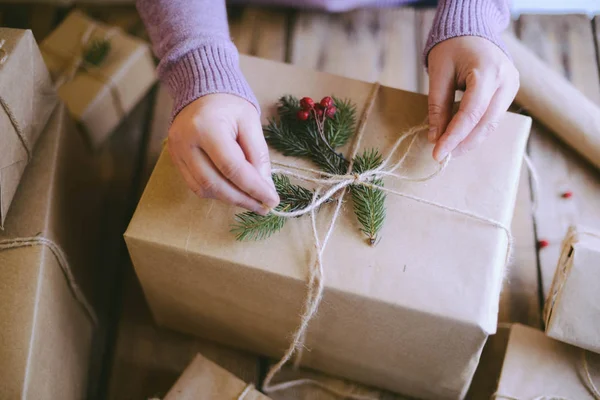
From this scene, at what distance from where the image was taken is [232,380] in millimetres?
762

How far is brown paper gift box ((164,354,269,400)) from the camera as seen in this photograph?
0.75 m

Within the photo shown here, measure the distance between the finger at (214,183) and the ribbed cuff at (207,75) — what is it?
0.09 metres

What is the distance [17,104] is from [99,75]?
33 cm

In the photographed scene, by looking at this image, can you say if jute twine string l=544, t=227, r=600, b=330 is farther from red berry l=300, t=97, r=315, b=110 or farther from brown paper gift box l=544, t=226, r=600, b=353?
red berry l=300, t=97, r=315, b=110

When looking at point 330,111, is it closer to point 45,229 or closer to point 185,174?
point 185,174

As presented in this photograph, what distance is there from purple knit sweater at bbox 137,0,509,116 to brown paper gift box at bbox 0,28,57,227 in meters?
0.17

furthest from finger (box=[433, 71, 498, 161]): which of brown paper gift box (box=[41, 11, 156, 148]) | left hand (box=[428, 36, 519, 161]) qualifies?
brown paper gift box (box=[41, 11, 156, 148])

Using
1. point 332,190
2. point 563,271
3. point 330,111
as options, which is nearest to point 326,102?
point 330,111

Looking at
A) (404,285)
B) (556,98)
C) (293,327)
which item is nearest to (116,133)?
(293,327)

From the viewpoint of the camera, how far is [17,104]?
2.37ft

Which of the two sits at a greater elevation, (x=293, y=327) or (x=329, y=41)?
(x=329, y=41)

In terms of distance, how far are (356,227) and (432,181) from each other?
0.38 feet

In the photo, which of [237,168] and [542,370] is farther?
[542,370]

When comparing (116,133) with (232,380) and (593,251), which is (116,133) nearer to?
(232,380)
